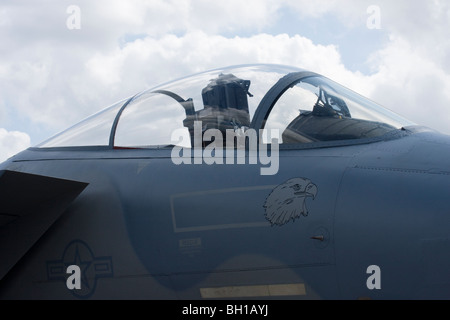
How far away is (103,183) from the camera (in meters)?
5.50

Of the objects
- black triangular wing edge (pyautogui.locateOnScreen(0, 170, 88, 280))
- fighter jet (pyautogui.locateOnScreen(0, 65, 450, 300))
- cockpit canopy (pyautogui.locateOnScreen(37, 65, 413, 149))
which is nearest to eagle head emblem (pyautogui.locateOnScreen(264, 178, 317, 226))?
fighter jet (pyautogui.locateOnScreen(0, 65, 450, 300))

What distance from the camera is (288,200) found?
4.73 m

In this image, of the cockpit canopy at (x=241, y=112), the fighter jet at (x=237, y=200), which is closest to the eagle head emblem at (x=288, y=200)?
the fighter jet at (x=237, y=200)

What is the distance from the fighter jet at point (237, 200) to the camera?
440 cm

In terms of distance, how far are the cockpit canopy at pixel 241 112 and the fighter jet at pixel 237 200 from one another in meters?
0.02

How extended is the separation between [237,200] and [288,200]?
1.38 feet

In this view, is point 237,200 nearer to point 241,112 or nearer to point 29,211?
point 241,112

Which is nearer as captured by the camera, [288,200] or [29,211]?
[288,200]

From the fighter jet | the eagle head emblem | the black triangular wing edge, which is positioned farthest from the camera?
the black triangular wing edge

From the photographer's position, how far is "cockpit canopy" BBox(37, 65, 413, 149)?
5.44 m

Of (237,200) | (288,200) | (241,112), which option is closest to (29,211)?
(237,200)

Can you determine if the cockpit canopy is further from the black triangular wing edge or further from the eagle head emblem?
the black triangular wing edge

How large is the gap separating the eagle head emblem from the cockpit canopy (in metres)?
0.58
